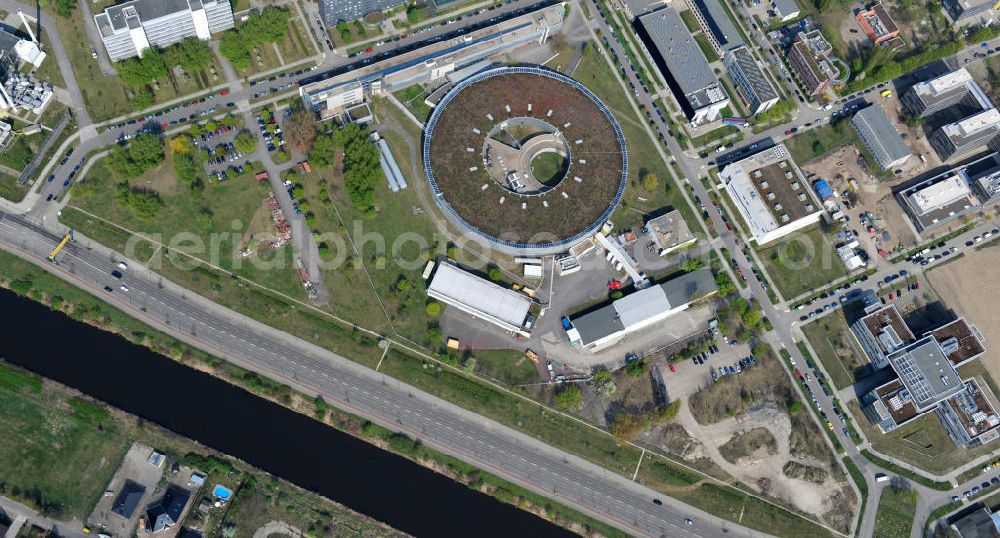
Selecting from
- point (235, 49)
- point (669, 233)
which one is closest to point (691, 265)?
point (669, 233)

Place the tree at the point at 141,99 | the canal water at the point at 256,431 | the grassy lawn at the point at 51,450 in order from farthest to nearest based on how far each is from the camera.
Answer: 1. the tree at the point at 141,99
2. the canal water at the point at 256,431
3. the grassy lawn at the point at 51,450

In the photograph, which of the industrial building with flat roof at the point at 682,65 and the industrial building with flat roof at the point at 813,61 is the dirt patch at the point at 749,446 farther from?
the industrial building with flat roof at the point at 813,61

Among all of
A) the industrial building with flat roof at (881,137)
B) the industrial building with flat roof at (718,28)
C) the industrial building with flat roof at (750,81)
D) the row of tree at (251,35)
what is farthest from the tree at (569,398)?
the row of tree at (251,35)

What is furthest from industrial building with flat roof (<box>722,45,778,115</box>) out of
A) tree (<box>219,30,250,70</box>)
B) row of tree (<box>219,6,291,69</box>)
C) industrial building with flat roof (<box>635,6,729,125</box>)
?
tree (<box>219,30,250,70</box>)

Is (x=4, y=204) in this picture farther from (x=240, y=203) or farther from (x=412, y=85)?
(x=412, y=85)

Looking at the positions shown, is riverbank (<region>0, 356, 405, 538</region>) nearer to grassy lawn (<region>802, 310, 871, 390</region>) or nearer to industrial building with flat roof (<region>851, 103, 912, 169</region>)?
grassy lawn (<region>802, 310, 871, 390</region>)

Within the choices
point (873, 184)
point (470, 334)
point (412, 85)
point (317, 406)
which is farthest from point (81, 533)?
point (873, 184)
